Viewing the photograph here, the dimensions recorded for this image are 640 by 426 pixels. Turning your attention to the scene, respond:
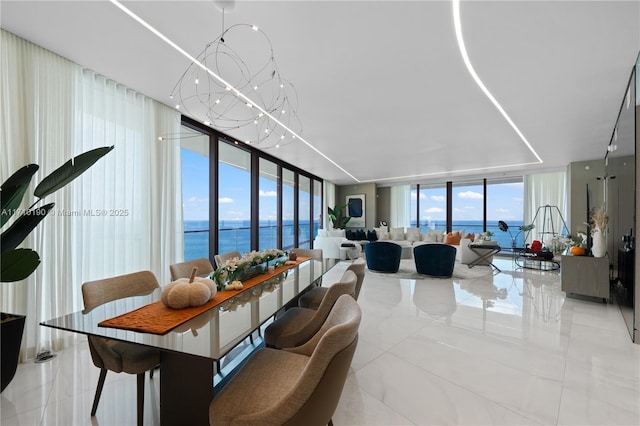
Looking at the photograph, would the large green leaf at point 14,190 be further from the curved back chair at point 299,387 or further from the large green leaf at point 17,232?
the curved back chair at point 299,387

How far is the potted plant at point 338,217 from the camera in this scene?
1119cm

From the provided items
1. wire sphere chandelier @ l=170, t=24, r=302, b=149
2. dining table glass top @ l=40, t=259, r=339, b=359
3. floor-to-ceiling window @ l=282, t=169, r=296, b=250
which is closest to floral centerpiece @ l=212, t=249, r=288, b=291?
dining table glass top @ l=40, t=259, r=339, b=359

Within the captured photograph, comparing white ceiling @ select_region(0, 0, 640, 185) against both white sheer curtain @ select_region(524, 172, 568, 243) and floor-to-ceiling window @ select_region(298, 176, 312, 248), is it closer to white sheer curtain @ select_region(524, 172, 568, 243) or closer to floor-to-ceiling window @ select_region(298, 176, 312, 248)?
floor-to-ceiling window @ select_region(298, 176, 312, 248)

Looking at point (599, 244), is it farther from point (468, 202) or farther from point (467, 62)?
point (468, 202)

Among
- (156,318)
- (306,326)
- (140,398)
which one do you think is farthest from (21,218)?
(306,326)

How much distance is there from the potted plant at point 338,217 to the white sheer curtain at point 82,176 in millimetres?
7648

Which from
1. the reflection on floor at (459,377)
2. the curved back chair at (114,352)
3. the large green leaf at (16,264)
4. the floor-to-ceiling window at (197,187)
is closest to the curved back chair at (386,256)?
the reflection on floor at (459,377)

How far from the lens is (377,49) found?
2521mm

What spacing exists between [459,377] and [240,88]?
3570 millimetres

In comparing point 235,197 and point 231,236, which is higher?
point 235,197

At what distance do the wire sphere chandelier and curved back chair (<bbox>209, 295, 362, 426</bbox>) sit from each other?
202 centimetres

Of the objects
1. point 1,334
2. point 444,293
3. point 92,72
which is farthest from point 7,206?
point 444,293

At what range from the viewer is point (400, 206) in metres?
11.7

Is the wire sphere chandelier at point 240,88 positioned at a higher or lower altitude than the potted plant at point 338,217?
higher
